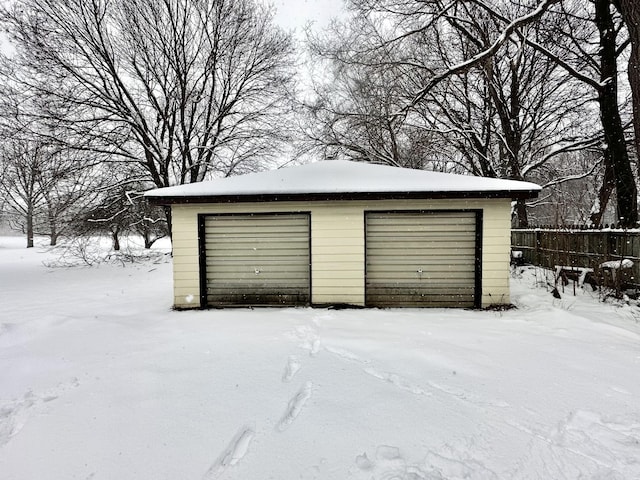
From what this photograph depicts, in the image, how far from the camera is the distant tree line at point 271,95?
34.2 feet

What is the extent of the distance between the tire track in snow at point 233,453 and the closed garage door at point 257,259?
12.9ft

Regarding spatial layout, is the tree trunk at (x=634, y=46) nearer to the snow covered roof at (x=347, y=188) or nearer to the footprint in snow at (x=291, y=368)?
the snow covered roof at (x=347, y=188)

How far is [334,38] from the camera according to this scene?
11523 millimetres

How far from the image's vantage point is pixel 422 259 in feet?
20.3

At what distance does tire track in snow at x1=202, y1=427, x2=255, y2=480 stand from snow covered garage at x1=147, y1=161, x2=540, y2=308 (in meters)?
3.89

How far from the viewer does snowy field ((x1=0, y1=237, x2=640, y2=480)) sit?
2051 millimetres

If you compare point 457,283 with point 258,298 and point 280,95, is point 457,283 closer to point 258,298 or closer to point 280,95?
point 258,298

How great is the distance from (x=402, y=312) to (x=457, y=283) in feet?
4.11

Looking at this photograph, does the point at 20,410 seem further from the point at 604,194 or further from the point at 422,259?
the point at 604,194

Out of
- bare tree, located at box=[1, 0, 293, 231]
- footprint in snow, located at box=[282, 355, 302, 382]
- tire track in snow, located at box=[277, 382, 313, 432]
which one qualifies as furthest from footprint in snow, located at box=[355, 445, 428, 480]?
bare tree, located at box=[1, 0, 293, 231]

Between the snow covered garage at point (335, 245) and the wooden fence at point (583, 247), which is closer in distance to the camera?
the snow covered garage at point (335, 245)

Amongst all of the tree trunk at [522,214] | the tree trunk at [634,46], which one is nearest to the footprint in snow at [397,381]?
the tree trunk at [634,46]

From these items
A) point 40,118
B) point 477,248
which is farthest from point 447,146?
point 40,118

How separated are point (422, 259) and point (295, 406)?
4.23 m
